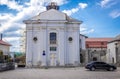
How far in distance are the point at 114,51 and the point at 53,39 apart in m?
16.1

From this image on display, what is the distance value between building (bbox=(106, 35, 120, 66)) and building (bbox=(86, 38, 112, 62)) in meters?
3.75

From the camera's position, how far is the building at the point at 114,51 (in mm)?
72531

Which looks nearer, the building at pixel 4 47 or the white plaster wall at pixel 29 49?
the white plaster wall at pixel 29 49

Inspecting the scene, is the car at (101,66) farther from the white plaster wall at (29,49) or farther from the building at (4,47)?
the building at (4,47)

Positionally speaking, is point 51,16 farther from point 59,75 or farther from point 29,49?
point 59,75

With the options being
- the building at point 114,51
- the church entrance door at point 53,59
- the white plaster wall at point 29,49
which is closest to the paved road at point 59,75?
the building at point 114,51

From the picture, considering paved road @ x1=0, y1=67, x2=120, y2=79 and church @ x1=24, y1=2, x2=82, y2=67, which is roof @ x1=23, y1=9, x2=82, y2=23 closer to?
church @ x1=24, y1=2, x2=82, y2=67

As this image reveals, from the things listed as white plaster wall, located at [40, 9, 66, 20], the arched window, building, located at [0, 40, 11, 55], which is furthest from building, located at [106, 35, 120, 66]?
building, located at [0, 40, 11, 55]

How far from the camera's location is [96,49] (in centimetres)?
9250

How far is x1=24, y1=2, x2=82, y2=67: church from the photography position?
73375 millimetres

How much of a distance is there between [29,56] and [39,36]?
18.7 feet

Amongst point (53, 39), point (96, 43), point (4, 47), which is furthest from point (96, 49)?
point (4, 47)

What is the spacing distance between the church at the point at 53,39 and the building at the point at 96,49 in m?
6.89

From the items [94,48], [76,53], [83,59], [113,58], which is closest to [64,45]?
[76,53]
